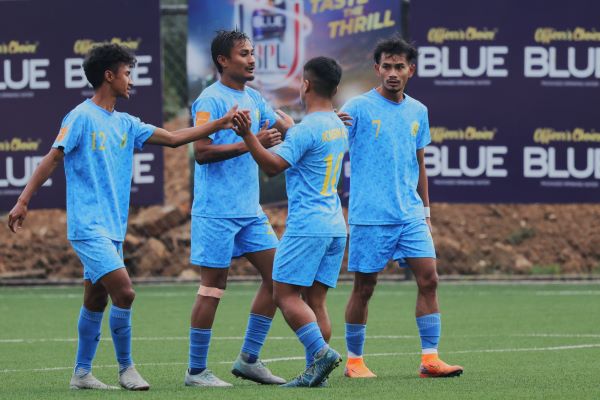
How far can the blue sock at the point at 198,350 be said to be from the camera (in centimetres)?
828

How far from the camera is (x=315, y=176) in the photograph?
8.02 meters

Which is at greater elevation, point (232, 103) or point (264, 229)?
point (232, 103)

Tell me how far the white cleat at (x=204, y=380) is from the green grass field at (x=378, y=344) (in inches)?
4.0

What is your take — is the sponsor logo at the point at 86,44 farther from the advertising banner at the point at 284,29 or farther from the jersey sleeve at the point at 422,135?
the jersey sleeve at the point at 422,135

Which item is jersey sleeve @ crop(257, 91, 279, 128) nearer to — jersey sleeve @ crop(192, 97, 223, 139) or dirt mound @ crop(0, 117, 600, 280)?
jersey sleeve @ crop(192, 97, 223, 139)

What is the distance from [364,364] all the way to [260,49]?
8.06 meters

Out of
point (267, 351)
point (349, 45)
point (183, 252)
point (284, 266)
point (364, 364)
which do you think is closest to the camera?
point (284, 266)

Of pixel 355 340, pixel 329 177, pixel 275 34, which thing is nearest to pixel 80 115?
pixel 329 177

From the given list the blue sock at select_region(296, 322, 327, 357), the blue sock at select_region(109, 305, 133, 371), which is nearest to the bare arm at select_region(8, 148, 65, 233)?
the blue sock at select_region(109, 305, 133, 371)

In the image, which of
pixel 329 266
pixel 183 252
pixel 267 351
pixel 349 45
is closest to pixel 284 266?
pixel 329 266

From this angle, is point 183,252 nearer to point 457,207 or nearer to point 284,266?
point 457,207

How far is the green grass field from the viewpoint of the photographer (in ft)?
25.9

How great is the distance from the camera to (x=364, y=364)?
917cm

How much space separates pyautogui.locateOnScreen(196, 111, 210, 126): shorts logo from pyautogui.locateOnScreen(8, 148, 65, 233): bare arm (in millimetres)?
818
